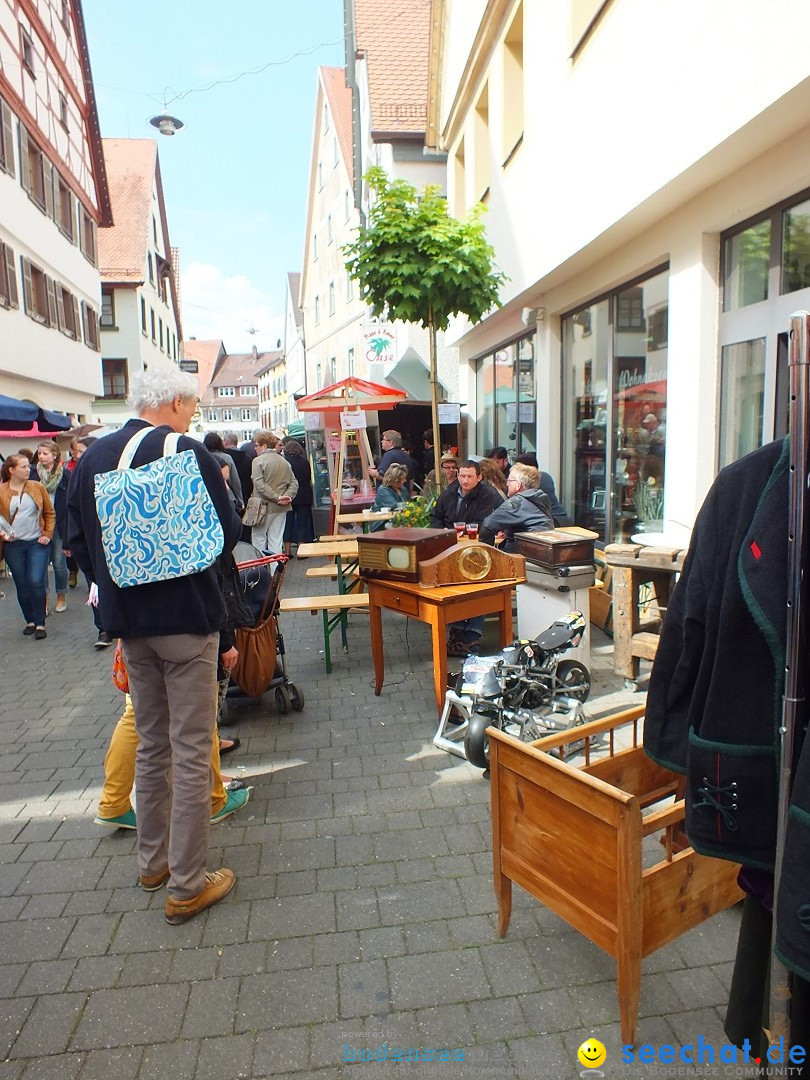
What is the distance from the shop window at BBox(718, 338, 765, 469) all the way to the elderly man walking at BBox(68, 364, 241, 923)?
12.3 feet

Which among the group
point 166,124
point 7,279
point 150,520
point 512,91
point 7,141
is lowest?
point 150,520

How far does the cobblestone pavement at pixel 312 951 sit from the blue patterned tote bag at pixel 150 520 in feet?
4.40

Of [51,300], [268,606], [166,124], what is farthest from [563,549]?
[51,300]

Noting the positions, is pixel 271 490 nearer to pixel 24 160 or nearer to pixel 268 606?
pixel 268 606

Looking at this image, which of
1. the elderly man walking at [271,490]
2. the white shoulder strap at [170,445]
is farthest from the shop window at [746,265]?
the elderly man walking at [271,490]

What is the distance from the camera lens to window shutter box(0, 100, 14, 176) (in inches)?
586

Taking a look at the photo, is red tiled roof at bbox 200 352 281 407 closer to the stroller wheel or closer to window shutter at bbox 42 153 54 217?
window shutter at bbox 42 153 54 217

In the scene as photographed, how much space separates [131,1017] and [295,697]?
2682 mm

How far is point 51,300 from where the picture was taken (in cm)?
1841

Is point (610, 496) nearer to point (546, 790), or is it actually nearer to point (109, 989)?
point (546, 790)

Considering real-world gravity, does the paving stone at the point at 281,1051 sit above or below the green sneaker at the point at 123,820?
below

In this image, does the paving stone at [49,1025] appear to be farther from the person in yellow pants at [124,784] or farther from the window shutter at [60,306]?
the window shutter at [60,306]

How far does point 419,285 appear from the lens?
7.38 meters

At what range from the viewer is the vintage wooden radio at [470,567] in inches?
193
